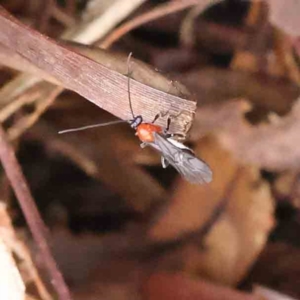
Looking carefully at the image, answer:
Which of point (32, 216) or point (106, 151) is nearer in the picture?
point (32, 216)

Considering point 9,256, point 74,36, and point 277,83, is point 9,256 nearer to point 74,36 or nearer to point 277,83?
point 74,36

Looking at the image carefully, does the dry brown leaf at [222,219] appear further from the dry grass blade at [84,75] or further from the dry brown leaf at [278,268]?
the dry grass blade at [84,75]

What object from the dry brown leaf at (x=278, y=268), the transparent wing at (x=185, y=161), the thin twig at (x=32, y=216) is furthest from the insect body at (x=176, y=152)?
the dry brown leaf at (x=278, y=268)

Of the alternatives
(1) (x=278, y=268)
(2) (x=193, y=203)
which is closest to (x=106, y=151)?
(2) (x=193, y=203)

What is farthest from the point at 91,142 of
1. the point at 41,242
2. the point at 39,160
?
the point at 41,242

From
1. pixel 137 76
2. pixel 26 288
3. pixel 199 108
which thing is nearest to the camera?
pixel 137 76

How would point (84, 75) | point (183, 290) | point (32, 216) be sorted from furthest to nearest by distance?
point (183, 290), point (32, 216), point (84, 75)

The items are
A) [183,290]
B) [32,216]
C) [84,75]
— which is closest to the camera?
[84,75]

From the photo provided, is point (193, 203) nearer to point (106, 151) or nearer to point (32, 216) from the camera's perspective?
point (106, 151)
